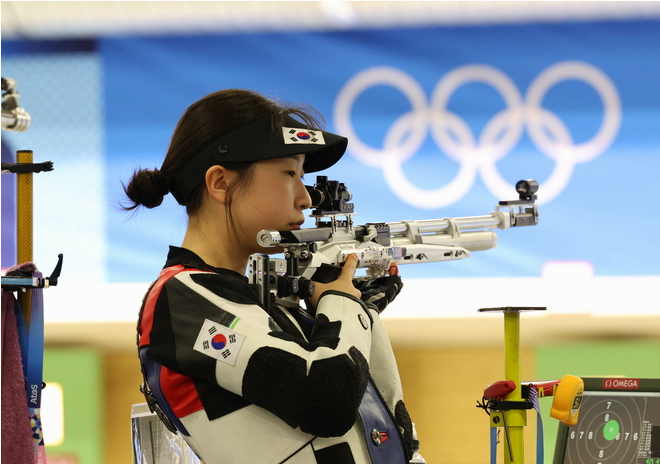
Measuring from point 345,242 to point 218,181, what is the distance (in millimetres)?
268

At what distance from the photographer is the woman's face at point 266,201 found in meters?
1.11

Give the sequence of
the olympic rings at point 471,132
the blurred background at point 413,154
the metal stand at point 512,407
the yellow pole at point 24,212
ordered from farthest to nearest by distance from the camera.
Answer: the olympic rings at point 471,132
the blurred background at point 413,154
the yellow pole at point 24,212
the metal stand at point 512,407

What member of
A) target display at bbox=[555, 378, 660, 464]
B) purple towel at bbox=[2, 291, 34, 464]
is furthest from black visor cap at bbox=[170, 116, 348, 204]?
target display at bbox=[555, 378, 660, 464]

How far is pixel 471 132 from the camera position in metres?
2.91

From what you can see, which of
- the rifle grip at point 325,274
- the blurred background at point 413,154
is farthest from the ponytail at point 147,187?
the blurred background at point 413,154

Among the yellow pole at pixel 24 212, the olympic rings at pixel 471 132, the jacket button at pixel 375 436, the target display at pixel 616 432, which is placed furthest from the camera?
the olympic rings at pixel 471 132

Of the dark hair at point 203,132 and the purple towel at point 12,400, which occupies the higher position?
the dark hair at point 203,132

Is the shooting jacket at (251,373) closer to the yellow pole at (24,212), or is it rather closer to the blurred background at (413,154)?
the yellow pole at (24,212)

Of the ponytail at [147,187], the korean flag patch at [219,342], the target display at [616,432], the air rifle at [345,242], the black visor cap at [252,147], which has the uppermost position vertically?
the black visor cap at [252,147]

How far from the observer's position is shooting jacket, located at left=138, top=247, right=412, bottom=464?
939 millimetres

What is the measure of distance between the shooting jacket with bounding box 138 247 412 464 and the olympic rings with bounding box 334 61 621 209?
Result: 1878mm

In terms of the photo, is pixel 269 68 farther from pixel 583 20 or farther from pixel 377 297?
pixel 377 297

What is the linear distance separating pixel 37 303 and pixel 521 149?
196cm

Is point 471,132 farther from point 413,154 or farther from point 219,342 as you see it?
point 219,342
